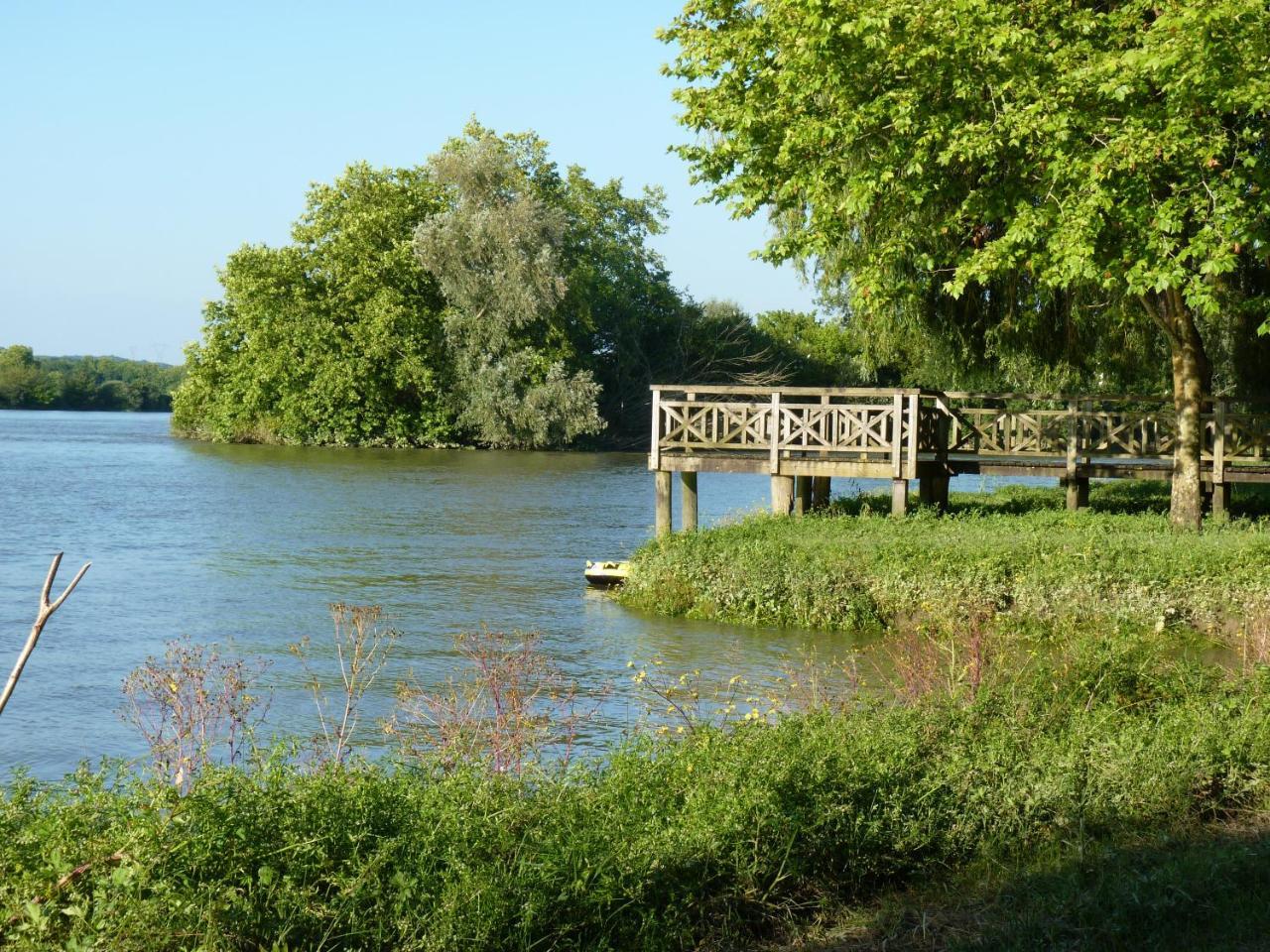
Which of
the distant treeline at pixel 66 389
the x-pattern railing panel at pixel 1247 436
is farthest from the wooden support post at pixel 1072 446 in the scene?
the distant treeline at pixel 66 389

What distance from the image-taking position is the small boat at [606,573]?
66.9 feet

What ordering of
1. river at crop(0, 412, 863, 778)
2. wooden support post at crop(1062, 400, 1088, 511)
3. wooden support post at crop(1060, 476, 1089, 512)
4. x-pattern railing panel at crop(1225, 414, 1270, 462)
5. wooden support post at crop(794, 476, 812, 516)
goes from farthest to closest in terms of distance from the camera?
wooden support post at crop(794, 476, 812, 516)
wooden support post at crop(1060, 476, 1089, 512)
wooden support post at crop(1062, 400, 1088, 511)
x-pattern railing panel at crop(1225, 414, 1270, 462)
river at crop(0, 412, 863, 778)

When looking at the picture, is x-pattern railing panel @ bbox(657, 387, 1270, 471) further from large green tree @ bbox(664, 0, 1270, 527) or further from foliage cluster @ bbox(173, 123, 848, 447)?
foliage cluster @ bbox(173, 123, 848, 447)

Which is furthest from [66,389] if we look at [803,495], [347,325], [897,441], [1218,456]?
[1218,456]

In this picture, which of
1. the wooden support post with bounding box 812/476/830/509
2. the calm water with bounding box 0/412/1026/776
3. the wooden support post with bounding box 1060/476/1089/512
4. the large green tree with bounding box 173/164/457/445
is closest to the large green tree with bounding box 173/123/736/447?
the large green tree with bounding box 173/164/457/445

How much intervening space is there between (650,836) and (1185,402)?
16.6m

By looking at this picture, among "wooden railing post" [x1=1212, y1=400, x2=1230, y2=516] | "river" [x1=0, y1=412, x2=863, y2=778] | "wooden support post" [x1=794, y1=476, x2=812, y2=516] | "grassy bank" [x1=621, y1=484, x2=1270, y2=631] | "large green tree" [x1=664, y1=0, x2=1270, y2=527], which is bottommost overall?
"river" [x1=0, y1=412, x2=863, y2=778]

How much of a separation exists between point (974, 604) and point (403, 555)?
1240 cm

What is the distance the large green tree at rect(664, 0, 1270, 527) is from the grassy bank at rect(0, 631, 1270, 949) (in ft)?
30.6

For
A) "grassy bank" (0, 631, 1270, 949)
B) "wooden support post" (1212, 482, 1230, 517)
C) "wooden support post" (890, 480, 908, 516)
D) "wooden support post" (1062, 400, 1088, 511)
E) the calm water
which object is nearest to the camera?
"grassy bank" (0, 631, 1270, 949)

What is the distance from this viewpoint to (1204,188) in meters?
17.0

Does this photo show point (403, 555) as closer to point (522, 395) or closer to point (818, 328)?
point (522, 395)

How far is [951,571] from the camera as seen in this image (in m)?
16.4

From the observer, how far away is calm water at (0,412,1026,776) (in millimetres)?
14203
